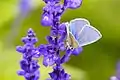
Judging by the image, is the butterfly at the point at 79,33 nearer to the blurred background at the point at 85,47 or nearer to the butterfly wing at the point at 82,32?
the butterfly wing at the point at 82,32

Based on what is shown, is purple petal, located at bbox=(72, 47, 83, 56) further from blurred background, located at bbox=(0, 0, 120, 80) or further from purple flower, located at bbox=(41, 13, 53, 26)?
blurred background, located at bbox=(0, 0, 120, 80)

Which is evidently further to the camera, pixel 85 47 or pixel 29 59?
pixel 85 47

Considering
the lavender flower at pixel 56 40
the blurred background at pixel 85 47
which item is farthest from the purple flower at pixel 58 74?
the blurred background at pixel 85 47

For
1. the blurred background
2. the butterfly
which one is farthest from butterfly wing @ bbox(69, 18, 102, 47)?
the blurred background

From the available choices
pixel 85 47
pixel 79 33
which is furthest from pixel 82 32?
pixel 85 47

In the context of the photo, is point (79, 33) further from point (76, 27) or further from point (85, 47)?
point (85, 47)

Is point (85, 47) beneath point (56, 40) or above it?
above

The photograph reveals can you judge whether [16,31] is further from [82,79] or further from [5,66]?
[82,79]
